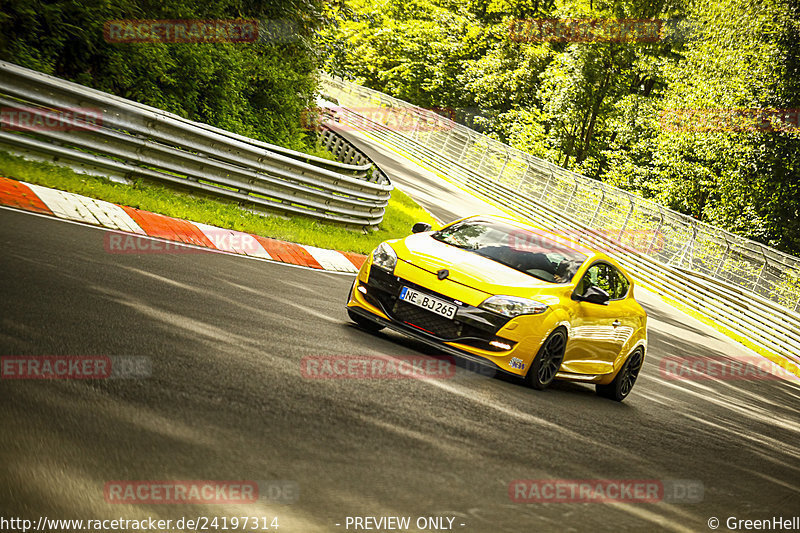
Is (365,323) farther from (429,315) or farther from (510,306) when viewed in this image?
(510,306)

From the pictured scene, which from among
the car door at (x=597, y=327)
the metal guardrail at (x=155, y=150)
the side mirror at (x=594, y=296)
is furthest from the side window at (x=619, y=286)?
the metal guardrail at (x=155, y=150)

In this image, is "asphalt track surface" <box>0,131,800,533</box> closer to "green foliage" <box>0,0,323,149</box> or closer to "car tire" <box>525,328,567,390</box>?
"car tire" <box>525,328,567,390</box>

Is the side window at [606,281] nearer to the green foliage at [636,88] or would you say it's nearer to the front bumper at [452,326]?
the front bumper at [452,326]

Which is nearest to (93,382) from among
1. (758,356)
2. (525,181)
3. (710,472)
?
(710,472)

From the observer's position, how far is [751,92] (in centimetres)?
3962

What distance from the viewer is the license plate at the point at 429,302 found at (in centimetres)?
795

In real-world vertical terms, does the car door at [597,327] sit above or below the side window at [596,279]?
below

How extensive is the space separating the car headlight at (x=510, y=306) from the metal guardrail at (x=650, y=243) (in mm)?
16410

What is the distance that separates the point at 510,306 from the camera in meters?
7.91

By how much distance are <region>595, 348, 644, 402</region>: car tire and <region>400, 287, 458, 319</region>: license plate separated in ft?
9.49

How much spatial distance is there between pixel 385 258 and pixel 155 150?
205 inches

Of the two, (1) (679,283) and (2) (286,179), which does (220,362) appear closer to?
(2) (286,179)

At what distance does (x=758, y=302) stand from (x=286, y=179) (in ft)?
52.3

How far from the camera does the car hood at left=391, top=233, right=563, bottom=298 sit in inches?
319
